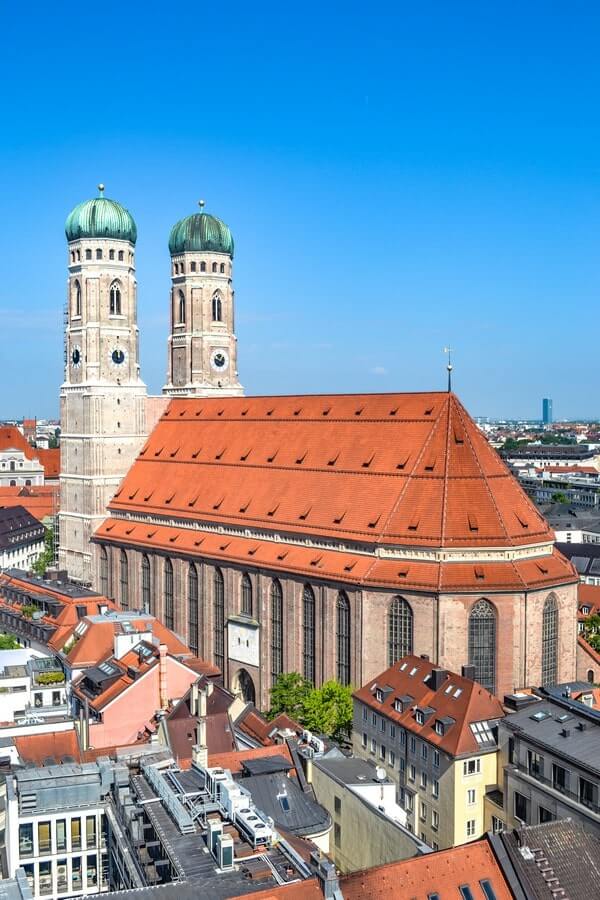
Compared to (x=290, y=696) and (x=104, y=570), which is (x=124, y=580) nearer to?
(x=104, y=570)

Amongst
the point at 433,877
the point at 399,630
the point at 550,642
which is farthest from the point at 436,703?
the point at 433,877

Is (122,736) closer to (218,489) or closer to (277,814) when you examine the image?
(277,814)

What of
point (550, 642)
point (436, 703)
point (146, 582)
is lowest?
point (436, 703)

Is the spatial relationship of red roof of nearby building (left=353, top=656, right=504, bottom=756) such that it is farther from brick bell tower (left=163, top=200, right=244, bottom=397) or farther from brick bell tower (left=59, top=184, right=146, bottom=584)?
brick bell tower (left=163, top=200, right=244, bottom=397)

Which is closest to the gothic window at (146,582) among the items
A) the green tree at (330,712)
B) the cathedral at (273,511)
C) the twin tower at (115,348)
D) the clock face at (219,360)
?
the cathedral at (273,511)

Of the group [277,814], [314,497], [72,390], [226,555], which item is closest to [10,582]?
[72,390]

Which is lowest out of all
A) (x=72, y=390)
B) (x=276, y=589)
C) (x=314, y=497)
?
(x=276, y=589)

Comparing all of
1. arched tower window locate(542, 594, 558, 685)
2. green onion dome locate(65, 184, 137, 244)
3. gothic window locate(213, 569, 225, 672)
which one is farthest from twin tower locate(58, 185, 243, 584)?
arched tower window locate(542, 594, 558, 685)
